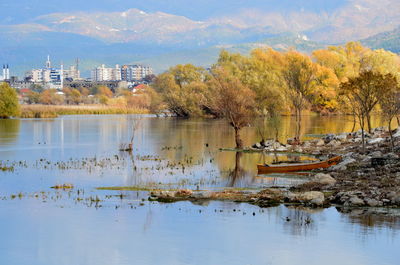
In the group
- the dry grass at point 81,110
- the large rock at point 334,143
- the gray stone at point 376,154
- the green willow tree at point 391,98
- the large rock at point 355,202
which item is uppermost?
the green willow tree at point 391,98

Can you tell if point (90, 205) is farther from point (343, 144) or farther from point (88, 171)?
point (343, 144)

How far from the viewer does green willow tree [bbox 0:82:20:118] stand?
89812 millimetres

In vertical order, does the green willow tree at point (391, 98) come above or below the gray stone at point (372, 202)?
above

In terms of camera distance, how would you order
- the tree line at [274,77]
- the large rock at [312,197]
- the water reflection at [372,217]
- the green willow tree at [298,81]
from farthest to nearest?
the tree line at [274,77], the green willow tree at [298,81], the large rock at [312,197], the water reflection at [372,217]

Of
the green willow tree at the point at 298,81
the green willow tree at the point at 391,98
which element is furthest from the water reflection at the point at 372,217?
the green willow tree at the point at 298,81

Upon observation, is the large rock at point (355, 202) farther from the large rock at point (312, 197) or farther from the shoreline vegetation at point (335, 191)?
the large rock at point (312, 197)

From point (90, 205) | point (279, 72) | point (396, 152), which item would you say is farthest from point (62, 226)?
point (279, 72)

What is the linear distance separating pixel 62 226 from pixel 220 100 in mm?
24422

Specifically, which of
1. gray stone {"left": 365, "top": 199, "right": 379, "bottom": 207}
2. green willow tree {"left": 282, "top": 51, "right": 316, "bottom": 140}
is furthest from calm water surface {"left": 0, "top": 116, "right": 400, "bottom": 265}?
green willow tree {"left": 282, "top": 51, "right": 316, "bottom": 140}

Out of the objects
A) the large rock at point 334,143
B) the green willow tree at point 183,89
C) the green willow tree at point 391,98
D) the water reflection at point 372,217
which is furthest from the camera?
the green willow tree at point 183,89

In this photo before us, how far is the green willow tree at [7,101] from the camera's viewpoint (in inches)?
3536

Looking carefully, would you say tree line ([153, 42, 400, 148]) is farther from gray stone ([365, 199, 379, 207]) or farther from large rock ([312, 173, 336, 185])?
gray stone ([365, 199, 379, 207])

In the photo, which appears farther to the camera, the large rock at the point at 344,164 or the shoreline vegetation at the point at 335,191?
the large rock at the point at 344,164

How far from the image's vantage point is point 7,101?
302 feet
